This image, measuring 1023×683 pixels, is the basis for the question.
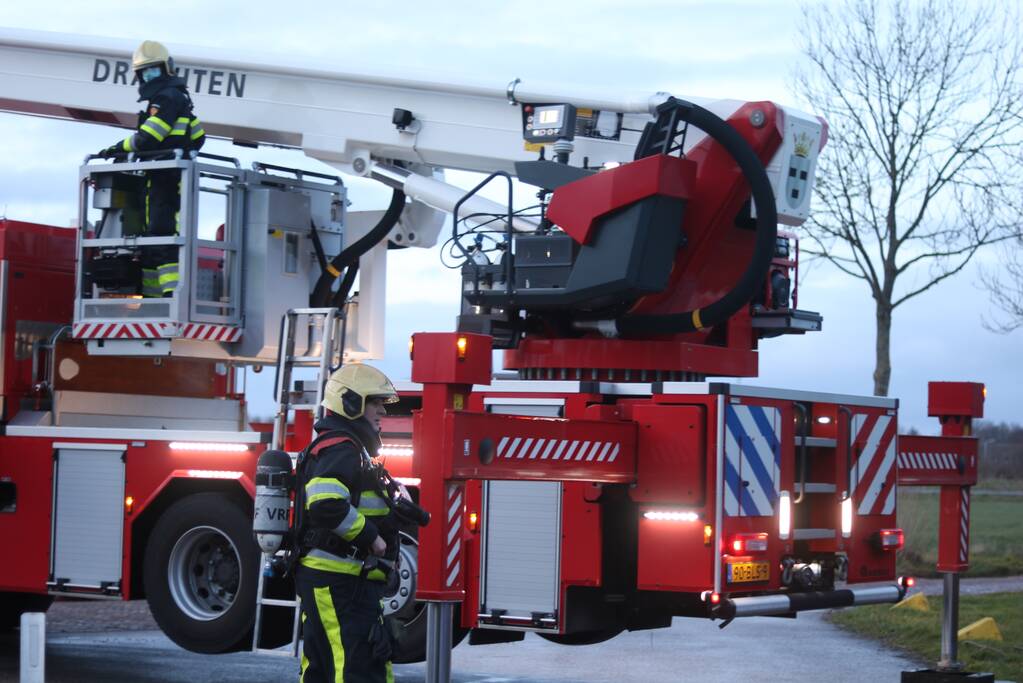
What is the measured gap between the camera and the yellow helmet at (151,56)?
11.5 metres

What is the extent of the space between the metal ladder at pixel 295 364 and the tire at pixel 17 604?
3606mm

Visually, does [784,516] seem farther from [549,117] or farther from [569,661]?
[569,661]

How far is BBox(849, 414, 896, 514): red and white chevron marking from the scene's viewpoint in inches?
396

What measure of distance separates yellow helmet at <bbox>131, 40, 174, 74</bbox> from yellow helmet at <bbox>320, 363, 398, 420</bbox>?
4.80m

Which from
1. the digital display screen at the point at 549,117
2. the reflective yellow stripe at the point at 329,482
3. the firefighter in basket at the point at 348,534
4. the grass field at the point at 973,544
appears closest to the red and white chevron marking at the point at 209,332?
the digital display screen at the point at 549,117

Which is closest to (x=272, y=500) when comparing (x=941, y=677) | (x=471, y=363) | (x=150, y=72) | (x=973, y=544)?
(x=471, y=363)

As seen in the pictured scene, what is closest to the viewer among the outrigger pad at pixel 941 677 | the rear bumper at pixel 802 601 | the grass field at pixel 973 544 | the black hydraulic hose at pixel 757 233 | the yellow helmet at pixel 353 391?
the yellow helmet at pixel 353 391

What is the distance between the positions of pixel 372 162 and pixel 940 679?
530 centimetres

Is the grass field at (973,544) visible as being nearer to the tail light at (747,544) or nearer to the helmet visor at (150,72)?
the tail light at (747,544)

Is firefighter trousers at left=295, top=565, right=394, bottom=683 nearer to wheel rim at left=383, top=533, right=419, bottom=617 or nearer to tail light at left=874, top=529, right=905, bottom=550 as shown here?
wheel rim at left=383, top=533, right=419, bottom=617

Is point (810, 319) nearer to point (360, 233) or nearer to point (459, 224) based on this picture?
point (459, 224)

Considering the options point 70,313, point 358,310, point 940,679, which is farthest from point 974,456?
point 70,313

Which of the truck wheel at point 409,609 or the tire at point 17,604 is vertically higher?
the truck wheel at point 409,609

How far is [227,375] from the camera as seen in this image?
12672mm
